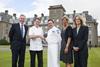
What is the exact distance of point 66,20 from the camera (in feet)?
33.3

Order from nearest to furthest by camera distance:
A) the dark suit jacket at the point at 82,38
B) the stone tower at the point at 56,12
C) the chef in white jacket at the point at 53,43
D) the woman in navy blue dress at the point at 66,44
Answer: the dark suit jacket at the point at 82,38 → the woman in navy blue dress at the point at 66,44 → the chef in white jacket at the point at 53,43 → the stone tower at the point at 56,12

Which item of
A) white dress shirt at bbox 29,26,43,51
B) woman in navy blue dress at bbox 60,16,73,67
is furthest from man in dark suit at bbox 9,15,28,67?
woman in navy blue dress at bbox 60,16,73,67

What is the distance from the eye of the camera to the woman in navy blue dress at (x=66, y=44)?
10.1 metres

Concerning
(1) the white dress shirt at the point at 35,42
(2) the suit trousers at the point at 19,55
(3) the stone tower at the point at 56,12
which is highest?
(3) the stone tower at the point at 56,12

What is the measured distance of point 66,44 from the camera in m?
10.3

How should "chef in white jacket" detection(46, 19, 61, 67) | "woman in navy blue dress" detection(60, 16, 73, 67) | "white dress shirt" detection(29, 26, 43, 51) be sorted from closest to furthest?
"woman in navy blue dress" detection(60, 16, 73, 67), "chef in white jacket" detection(46, 19, 61, 67), "white dress shirt" detection(29, 26, 43, 51)

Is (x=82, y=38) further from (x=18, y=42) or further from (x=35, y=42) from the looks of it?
(x=18, y=42)

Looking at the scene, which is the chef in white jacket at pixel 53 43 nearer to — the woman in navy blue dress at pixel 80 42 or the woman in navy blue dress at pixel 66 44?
the woman in navy blue dress at pixel 66 44

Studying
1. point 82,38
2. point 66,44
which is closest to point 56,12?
point 66,44

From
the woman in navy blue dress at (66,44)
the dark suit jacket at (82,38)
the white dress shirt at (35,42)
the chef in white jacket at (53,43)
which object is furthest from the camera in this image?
the white dress shirt at (35,42)

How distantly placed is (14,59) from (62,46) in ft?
6.04

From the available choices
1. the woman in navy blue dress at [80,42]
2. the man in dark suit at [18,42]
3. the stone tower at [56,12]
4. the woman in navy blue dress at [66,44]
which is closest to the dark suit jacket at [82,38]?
the woman in navy blue dress at [80,42]

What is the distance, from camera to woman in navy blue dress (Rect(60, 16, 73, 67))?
1014 centimetres

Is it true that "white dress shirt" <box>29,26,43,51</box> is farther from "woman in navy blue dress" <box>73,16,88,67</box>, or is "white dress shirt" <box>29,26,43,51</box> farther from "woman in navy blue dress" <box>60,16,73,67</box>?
"woman in navy blue dress" <box>73,16,88,67</box>
